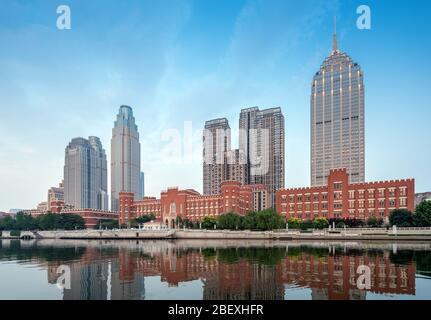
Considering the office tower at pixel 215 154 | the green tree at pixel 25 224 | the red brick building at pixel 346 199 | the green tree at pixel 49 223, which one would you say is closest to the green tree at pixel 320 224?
the red brick building at pixel 346 199

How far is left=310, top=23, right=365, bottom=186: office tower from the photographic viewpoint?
6156 inches

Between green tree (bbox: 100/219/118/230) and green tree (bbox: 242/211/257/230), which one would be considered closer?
green tree (bbox: 242/211/257/230)

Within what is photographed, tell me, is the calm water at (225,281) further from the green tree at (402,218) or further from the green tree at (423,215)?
the green tree at (402,218)

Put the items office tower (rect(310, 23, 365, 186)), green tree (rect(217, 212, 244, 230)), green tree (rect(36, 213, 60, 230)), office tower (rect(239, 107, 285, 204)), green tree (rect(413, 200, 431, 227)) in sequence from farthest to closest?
office tower (rect(239, 107, 285, 204)) < office tower (rect(310, 23, 365, 186)) < green tree (rect(36, 213, 60, 230)) < green tree (rect(217, 212, 244, 230)) < green tree (rect(413, 200, 431, 227))

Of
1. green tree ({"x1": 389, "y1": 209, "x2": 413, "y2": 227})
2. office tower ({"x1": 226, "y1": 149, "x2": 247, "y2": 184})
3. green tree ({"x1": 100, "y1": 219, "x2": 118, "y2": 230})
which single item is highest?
office tower ({"x1": 226, "y1": 149, "x2": 247, "y2": 184})

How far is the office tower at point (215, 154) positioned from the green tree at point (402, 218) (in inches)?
3964

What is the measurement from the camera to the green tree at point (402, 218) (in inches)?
3004

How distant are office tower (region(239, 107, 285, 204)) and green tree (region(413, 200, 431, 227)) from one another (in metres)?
95.7

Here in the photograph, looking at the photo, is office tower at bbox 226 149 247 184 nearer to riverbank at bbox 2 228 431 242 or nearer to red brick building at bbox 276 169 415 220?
red brick building at bbox 276 169 415 220

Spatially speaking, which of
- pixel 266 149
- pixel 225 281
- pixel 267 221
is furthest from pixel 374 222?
pixel 266 149

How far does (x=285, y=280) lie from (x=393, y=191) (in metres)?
77.9

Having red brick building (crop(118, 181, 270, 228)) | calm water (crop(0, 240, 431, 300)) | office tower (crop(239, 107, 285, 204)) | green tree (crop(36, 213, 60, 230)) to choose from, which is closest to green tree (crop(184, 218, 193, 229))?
red brick building (crop(118, 181, 270, 228))

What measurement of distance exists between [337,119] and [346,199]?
74.6m

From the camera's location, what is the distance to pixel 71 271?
3031cm
